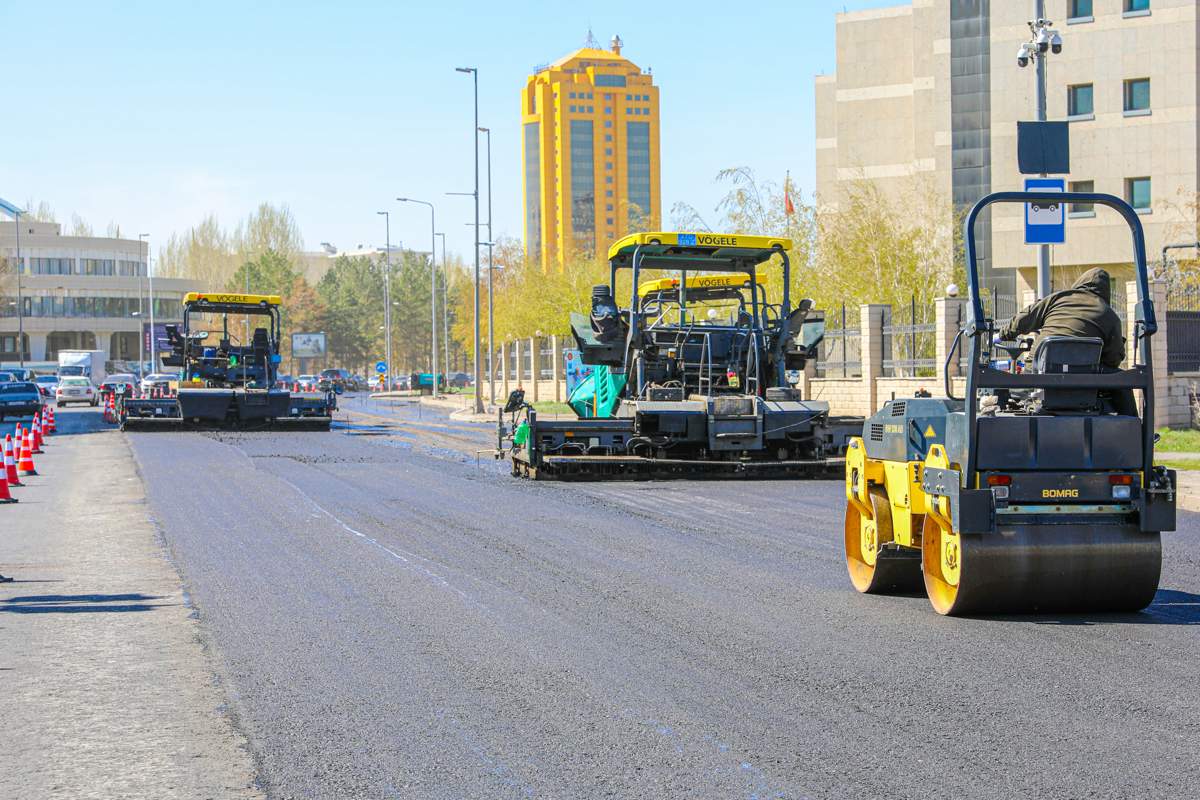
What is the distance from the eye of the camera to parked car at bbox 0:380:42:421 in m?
46.6

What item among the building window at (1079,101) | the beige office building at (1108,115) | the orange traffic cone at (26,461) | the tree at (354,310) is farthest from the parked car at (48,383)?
the orange traffic cone at (26,461)

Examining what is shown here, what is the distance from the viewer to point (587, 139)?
19638cm

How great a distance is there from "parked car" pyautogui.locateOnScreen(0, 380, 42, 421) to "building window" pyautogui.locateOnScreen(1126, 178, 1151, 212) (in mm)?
35342

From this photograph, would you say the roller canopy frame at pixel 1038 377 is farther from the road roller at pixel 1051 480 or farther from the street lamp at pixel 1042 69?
the street lamp at pixel 1042 69

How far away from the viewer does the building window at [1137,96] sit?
46188 mm

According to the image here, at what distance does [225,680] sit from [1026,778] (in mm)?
3992

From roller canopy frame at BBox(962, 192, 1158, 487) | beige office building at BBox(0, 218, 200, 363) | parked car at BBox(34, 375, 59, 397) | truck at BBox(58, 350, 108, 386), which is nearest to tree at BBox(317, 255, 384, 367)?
beige office building at BBox(0, 218, 200, 363)

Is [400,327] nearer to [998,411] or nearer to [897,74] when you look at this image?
[897,74]

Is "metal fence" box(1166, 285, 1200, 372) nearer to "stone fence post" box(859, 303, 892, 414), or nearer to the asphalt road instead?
"stone fence post" box(859, 303, 892, 414)

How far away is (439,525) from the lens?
14.5 metres

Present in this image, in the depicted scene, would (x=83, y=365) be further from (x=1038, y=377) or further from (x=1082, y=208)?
(x=1038, y=377)

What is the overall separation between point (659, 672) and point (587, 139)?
7572 inches

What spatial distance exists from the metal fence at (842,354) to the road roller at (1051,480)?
24.7 m

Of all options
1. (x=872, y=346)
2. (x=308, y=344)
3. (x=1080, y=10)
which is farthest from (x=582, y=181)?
(x=872, y=346)
